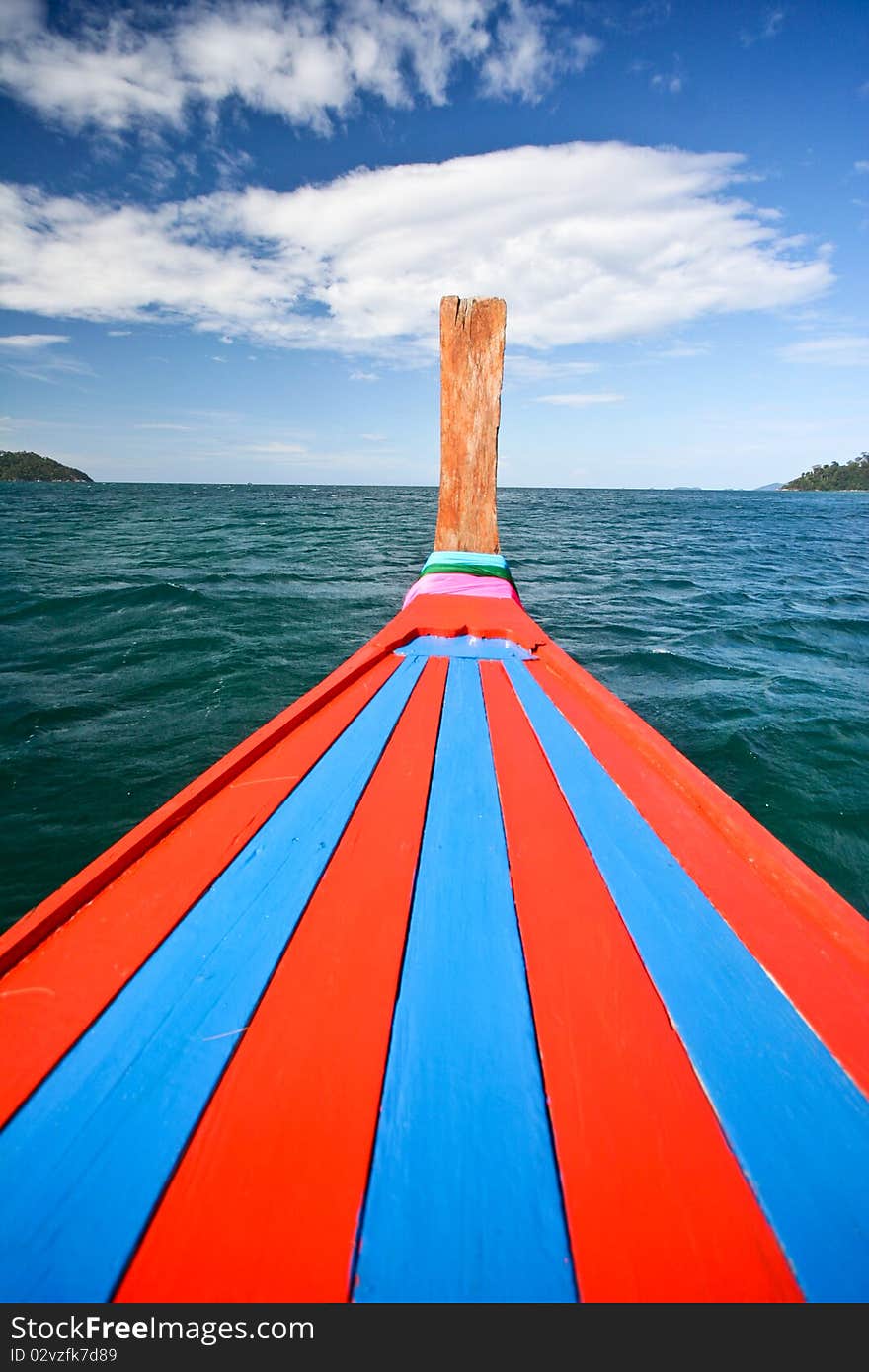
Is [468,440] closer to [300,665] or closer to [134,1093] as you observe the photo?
[300,665]

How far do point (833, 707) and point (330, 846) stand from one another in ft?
18.5

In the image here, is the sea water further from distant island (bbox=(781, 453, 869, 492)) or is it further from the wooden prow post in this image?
distant island (bbox=(781, 453, 869, 492))

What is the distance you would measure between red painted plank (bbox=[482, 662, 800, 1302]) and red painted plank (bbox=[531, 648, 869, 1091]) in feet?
1.03

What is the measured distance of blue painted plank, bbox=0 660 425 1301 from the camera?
744mm

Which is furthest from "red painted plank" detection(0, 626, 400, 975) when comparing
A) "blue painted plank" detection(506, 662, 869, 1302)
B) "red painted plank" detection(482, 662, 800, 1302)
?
"blue painted plank" detection(506, 662, 869, 1302)

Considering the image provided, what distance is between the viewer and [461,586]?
4.45 metres

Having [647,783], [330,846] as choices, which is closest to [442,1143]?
[330,846]

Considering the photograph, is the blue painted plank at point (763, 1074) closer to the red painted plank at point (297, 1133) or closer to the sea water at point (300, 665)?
the red painted plank at point (297, 1133)

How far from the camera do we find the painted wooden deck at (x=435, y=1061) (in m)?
0.75

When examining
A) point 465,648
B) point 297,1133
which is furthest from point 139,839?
point 465,648

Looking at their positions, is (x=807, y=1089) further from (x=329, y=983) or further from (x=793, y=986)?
(x=329, y=983)

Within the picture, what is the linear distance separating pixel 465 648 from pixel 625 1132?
273cm

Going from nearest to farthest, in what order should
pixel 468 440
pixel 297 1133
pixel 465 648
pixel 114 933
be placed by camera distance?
1. pixel 297 1133
2. pixel 114 933
3. pixel 465 648
4. pixel 468 440
